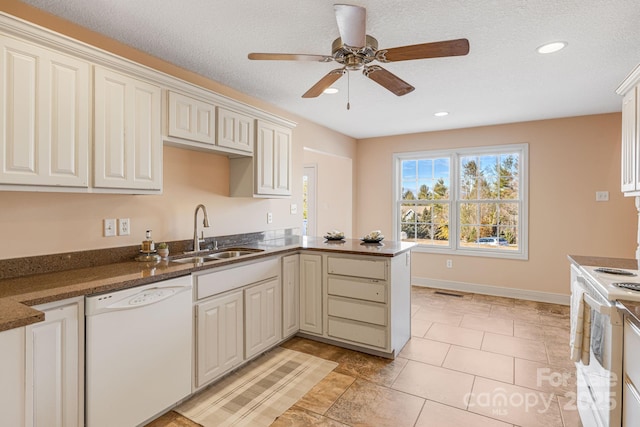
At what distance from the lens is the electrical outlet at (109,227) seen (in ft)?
7.55

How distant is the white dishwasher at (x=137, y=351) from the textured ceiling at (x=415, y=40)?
169cm

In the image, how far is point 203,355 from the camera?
2.27 meters

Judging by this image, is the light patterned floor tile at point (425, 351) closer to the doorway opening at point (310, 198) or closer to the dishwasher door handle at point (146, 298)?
the dishwasher door handle at point (146, 298)

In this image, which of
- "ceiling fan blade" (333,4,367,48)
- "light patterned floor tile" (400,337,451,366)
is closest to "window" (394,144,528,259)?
"light patterned floor tile" (400,337,451,366)

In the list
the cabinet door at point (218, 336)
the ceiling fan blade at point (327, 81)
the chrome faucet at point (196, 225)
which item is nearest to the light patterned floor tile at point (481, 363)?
the cabinet door at point (218, 336)

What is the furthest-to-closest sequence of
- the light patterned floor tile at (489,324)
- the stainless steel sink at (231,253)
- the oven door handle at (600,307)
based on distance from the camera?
1. the light patterned floor tile at (489,324)
2. the stainless steel sink at (231,253)
3. the oven door handle at (600,307)

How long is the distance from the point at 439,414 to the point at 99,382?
6.53 feet

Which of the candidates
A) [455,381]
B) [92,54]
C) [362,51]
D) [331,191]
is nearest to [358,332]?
[455,381]

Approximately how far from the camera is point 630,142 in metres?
2.37

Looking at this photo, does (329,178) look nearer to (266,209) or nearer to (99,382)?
(266,209)

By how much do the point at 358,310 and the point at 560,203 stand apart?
11.2ft

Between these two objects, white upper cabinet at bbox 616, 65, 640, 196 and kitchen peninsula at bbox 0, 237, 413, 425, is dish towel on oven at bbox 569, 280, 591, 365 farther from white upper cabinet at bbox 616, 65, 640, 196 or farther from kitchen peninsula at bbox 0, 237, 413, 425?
kitchen peninsula at bbox 0, 237, 413, 425

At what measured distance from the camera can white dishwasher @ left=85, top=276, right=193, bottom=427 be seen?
5.54 feet

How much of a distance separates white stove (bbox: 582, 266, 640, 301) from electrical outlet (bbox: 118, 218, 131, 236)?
2.91 meters
